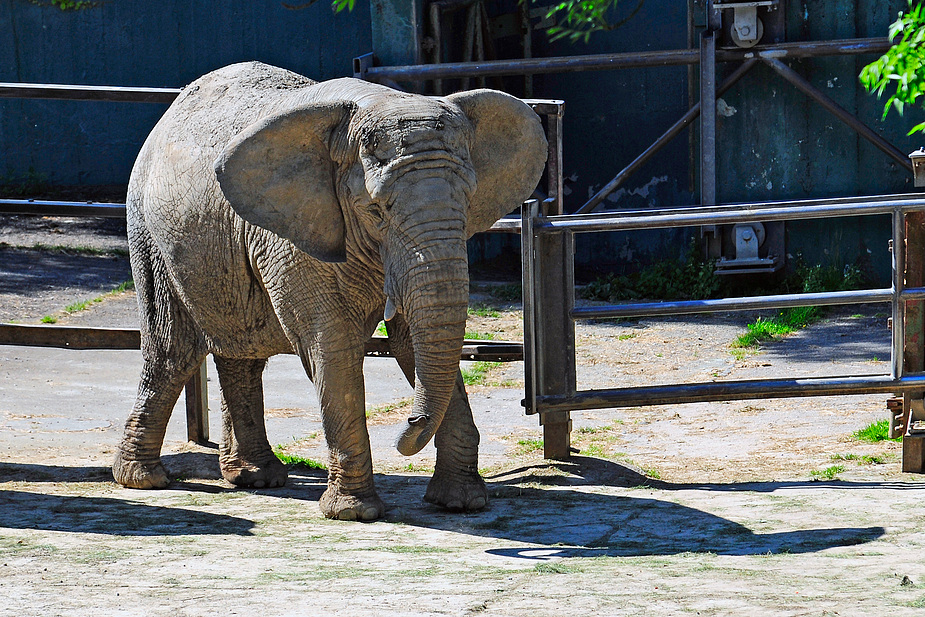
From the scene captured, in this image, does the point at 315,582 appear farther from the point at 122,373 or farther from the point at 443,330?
the point at 122,373

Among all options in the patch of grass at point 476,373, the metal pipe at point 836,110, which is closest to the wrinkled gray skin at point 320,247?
the patch of grass at point 476,373

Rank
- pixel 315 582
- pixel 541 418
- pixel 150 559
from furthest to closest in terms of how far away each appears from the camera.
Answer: pixel 541 418, pixel 150 559, pixel 315 582

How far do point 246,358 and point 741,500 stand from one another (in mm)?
2575

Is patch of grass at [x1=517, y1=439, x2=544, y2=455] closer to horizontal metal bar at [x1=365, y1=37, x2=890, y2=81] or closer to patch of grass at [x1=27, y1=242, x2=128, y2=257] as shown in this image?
horizontal metal bar at [x1=365, y1=37, x2=890, y2=81]

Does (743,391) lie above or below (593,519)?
above

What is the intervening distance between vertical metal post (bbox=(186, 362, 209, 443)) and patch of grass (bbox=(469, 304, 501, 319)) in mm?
4305

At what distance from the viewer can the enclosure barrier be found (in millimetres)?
6109

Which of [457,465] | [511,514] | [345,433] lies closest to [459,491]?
[457,465]

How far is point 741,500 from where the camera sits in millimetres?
5781

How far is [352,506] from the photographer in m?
5.58

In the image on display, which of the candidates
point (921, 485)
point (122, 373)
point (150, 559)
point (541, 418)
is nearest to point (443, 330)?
point (150, 559)

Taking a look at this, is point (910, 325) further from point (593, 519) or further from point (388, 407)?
point (388, 407)

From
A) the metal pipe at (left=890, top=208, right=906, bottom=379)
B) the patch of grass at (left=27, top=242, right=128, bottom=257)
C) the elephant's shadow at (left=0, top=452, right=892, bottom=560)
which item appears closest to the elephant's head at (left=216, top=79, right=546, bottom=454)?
the elephant's shadow at (left=0, top=452, right=892, bottom=560)

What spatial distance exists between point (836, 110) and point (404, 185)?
7569 mm
